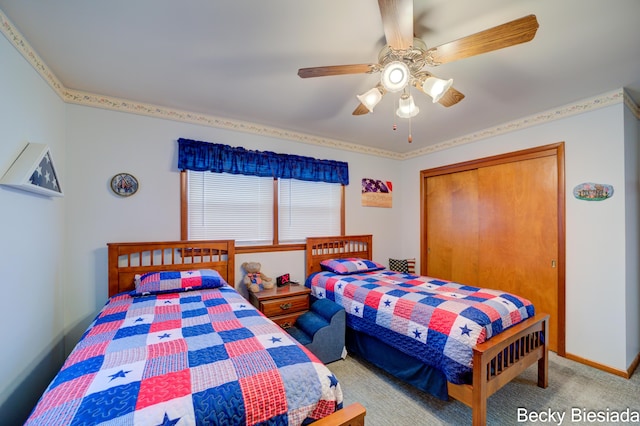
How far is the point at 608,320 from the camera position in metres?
2.53

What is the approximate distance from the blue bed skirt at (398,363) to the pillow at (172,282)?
4.93ft

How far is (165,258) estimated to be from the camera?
8.95 feet

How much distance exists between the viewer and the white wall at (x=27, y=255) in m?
1.58

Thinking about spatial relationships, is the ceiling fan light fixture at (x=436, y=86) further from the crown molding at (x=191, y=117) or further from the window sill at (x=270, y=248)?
the window sill at (x=270, y=248)

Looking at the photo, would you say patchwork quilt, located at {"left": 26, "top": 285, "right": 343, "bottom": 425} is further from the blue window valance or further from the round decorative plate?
the blue window valance

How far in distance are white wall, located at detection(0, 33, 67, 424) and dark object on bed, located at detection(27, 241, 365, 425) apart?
52 cm

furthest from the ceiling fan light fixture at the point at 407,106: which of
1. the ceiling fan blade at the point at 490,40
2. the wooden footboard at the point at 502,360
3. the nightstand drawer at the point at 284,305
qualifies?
the nightstand drawer at the point at 284,305

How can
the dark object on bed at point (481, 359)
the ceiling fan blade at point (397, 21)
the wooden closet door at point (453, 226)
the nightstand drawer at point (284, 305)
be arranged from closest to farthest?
the ceiling fan blade at point (397, 21) < the dark object on bed at point (481, 359) < the nightstand drawer at point (284, 305) < the wooden closet door at point (453, 226)

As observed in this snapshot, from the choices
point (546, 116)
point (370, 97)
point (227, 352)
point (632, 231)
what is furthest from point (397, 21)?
point (632, 231)

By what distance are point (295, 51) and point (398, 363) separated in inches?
103

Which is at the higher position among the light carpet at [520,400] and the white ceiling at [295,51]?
the white ceiling at [295,51]

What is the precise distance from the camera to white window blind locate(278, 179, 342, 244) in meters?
3.51

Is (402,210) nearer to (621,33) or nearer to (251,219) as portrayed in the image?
(251,219)

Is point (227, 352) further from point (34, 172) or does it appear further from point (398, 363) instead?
point (34, 172)
